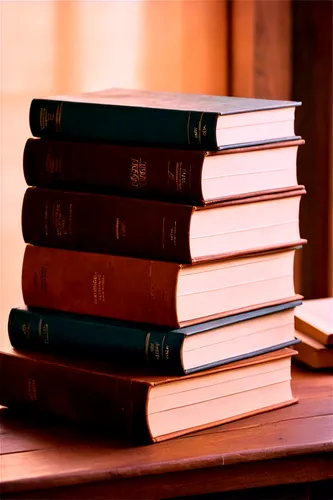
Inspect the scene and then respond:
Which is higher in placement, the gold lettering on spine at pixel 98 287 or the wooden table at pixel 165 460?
the gold lettering on spine at pixel 98 287

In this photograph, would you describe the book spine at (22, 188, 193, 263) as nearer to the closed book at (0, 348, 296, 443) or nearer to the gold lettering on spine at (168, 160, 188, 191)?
the gold lettering on spine at (168, 160, 188, 191)

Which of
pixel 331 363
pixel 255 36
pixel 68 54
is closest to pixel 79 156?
pixel 331 363

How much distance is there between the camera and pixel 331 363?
134 centimetres

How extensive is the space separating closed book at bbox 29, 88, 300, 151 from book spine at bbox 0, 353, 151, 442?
270 millimetres

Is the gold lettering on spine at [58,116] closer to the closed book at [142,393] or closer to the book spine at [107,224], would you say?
the book spine at [107,224]

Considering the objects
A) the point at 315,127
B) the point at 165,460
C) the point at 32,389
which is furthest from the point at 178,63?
the point at 165,460

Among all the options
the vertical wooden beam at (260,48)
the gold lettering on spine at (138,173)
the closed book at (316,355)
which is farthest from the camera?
the vertical wooden beam at (260,48)

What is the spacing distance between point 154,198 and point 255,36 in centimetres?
94

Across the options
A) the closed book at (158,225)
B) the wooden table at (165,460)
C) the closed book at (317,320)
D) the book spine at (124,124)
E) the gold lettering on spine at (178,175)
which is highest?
the book spine at (124,124)

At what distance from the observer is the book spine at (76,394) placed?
3.52 feet

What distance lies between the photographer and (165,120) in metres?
1.10

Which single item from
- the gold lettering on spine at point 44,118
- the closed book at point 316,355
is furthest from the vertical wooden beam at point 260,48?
the gold lettering on spine at point 44,118

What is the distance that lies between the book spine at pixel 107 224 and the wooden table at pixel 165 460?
207 mm

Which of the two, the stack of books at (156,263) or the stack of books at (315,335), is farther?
the stack of books at (315,335)
